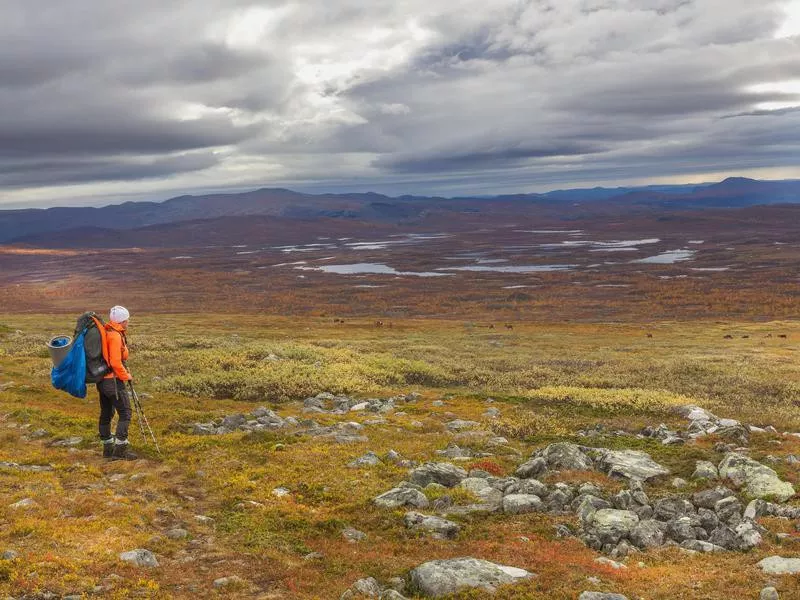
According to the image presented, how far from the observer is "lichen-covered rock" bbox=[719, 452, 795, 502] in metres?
12.6

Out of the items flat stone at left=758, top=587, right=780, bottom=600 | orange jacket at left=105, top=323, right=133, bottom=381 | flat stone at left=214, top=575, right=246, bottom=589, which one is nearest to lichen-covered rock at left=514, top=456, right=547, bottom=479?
flat stone at left=758, top=587, right=780, bottom=600

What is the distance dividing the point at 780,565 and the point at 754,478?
4.88 metres

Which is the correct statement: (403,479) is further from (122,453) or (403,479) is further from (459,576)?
(122,453)

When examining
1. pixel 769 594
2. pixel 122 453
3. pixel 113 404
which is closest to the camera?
pixel 769 594

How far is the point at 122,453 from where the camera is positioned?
14.9 meters

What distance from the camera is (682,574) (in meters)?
9.05

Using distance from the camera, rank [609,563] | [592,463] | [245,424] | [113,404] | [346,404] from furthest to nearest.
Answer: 1. [346,404]
2. [245,424]
3. [592,463]
4. [113,404]
5. [609,563]

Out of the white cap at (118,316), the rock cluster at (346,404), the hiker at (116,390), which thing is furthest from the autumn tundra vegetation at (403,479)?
the white cap at (118,316)

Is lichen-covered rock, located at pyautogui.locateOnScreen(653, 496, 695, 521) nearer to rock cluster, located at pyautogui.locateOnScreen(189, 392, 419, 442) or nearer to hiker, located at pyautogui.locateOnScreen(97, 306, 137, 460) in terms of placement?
rock cluster, located at pyautogui.locateOnScreen(189, 392, 419, 442)

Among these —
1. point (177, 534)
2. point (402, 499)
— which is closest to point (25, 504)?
point (177, 534)

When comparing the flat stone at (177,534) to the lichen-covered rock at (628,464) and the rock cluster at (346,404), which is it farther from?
the rock cluster at (346,404)

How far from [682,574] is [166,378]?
80.9 feet

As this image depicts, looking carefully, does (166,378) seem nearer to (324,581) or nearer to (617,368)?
(324,581)

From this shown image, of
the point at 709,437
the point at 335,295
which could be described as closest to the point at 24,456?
the point at 709,437
